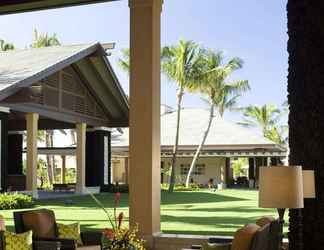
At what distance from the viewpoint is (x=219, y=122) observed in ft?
89.0

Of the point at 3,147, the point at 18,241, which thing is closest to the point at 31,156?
the point at 3,147

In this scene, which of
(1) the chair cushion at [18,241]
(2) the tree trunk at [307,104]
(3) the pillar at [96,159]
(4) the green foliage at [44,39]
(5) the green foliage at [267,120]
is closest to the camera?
(2) the tree trunk at [307,104]

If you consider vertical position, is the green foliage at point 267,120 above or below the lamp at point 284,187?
above

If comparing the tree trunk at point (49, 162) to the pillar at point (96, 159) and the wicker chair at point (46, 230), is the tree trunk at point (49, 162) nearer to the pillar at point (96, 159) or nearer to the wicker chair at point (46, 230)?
the pillar at point (96, 159)

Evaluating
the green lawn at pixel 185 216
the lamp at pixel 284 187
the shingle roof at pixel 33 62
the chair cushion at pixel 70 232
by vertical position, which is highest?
the shingle roof at pixel 33 62

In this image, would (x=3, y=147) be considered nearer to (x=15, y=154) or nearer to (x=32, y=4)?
(x=15, y=154)

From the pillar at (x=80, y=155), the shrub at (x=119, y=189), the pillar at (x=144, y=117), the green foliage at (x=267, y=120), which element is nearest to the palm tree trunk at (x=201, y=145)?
the shrub at (x=119, y=189)

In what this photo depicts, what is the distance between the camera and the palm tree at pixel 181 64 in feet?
75.8

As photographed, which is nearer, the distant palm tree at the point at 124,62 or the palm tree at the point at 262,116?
the distant palm tree at the point at 124,62

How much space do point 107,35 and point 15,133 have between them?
29.3 meters

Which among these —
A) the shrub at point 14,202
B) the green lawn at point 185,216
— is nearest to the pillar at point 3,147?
the green lawn at point 185,216

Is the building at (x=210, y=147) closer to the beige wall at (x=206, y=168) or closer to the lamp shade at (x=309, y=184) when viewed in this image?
the beige wall at (x=206, y=168)

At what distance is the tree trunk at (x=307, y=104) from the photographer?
481cm

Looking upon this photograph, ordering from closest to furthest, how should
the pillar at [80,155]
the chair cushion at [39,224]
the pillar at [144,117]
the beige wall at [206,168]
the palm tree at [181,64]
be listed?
1. the chair cushion at [39,224]
2. the pillar at [144,117]
3. the pillar at [80,155]
4. the palm tree at [181,64]
5. the beige wall at [206,168]
